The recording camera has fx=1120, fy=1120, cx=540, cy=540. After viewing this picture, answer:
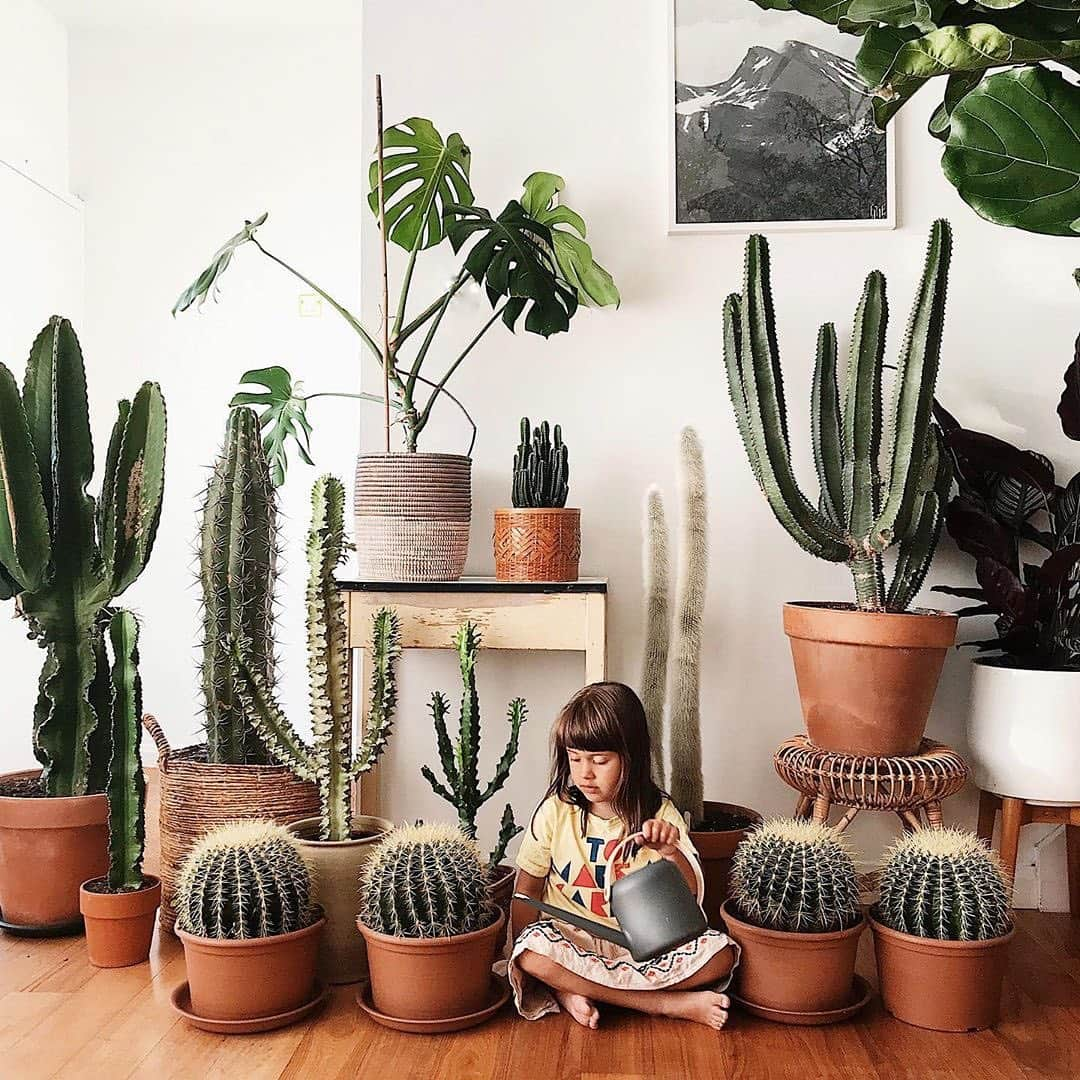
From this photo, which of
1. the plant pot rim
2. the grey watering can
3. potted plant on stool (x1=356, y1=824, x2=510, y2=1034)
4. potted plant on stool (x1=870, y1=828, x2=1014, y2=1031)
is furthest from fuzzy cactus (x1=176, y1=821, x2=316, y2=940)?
potted plant on stool (x1=870, y1=828, x2=1014, y2=1031)

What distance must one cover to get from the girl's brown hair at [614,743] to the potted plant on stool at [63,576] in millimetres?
951

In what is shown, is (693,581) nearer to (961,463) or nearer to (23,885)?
(961,463)

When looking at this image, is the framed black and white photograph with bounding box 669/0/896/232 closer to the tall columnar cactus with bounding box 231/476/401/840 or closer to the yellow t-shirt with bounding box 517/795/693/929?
the tall columnar cactus with bounding box 231/476/401/840

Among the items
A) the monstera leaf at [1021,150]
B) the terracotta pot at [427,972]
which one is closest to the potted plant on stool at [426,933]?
the terracotta pot at [427,972]

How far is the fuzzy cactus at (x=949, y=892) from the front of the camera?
1.78 meters

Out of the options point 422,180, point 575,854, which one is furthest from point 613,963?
point 422,180

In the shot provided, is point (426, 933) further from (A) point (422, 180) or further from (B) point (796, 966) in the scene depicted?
(A) point (422, 180)

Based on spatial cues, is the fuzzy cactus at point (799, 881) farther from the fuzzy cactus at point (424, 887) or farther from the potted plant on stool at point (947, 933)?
the fuzzy cactus at point (424, 887)

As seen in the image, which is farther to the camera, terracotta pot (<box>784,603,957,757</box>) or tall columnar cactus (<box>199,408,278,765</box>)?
tall columnar cactus (<box>199,408,278,765</box>)

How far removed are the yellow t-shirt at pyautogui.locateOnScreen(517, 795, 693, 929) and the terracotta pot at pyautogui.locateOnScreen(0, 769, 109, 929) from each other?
891 millimetres

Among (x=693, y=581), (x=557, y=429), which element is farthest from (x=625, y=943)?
(x=557, y=429)

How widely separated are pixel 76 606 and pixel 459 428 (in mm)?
913

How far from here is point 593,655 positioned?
2.20 m

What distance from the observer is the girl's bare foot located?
5.96 feet
